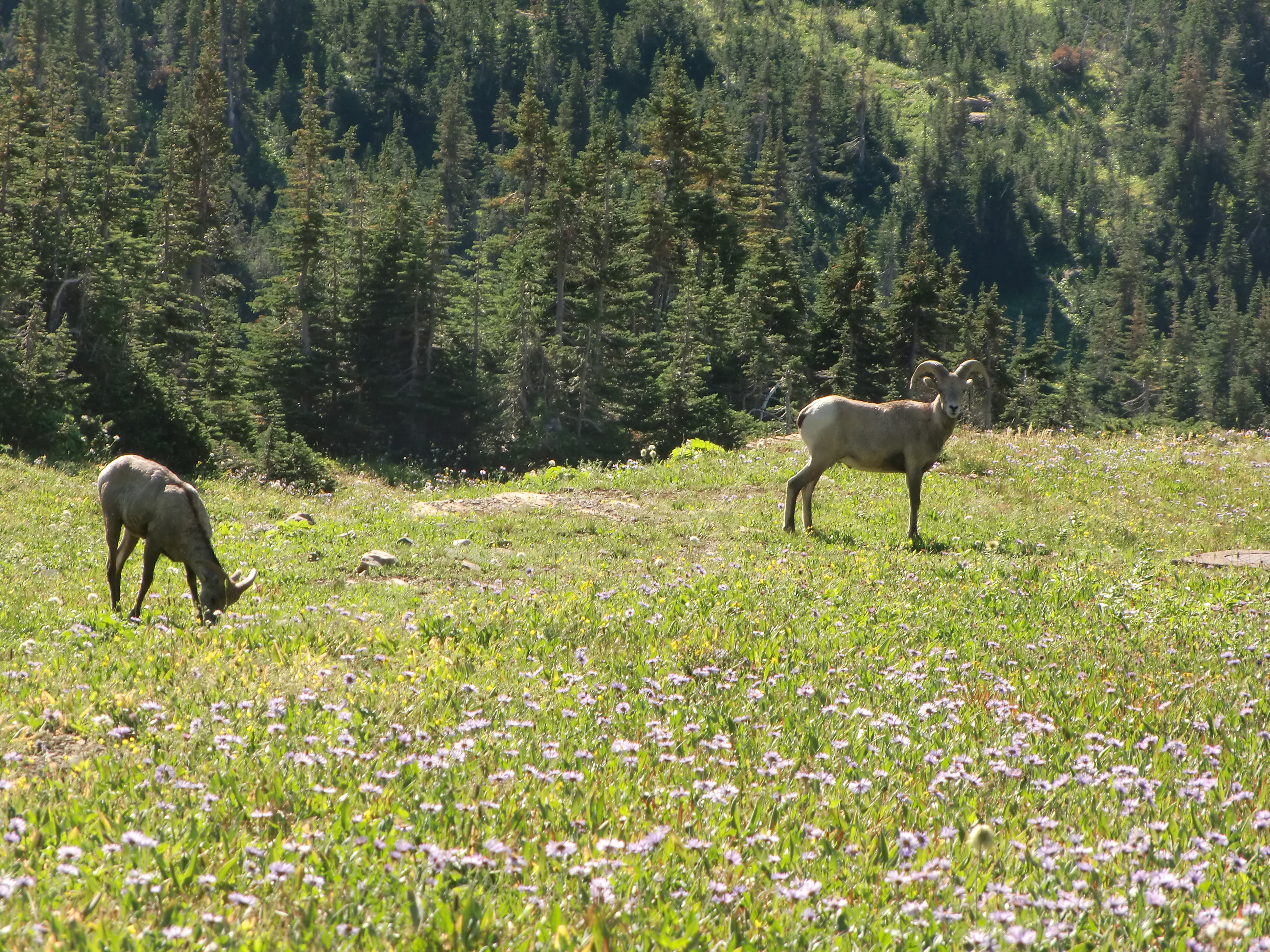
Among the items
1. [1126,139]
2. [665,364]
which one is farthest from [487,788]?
[1126,139]

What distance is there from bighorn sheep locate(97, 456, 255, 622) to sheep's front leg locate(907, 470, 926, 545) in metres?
8.92

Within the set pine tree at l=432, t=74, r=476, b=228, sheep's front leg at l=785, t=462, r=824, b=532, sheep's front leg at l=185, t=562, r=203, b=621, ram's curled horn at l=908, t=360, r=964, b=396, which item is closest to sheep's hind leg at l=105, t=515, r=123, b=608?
sheep's front leg at l=185, t=562, r=203, b=621

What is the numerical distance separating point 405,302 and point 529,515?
37.4 metres

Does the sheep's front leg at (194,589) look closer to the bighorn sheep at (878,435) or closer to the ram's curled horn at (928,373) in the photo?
the bighorn sheep at (878,435)

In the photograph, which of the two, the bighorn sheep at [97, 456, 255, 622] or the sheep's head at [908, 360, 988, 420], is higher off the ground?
the sheep's head at [908, 360, 988, 420]

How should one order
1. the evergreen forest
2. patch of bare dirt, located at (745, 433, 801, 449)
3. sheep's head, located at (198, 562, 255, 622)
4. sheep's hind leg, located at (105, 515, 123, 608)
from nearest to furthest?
sheep's head, located at (198, 562, 255, 622) → sheep's hind leg, located at (105, 515, 123, 608) → patch of bare dirt, located at (745, 433, 801, 449) → the evergreen forest

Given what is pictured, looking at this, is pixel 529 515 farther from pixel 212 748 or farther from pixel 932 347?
pixel 932 347

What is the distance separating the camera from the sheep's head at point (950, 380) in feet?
51.5

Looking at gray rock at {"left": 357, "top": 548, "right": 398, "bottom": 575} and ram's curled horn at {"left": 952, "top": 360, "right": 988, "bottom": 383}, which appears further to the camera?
ram's curled horn at {"left": 952, "top": 360, "right": 988, "bottom": 383}

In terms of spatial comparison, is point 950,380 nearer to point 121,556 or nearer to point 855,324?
point 121,556

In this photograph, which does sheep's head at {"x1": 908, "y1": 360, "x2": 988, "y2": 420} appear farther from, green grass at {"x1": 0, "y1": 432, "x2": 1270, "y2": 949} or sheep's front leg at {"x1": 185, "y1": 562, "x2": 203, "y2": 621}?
sheep's front leg at {"x1": 185, "y1": 562, "x2": 203, "y2": 621}

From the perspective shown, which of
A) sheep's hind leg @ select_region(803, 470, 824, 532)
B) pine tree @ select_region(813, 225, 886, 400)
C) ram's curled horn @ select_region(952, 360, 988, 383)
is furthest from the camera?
pine tree @ select_region(813, 225, 886, 400)

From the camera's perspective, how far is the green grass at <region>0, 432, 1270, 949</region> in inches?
174

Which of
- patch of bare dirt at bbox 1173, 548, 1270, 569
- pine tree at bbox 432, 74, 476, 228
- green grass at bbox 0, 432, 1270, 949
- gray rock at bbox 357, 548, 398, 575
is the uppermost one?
pine tree at bbox 432, 74, 476, 228
